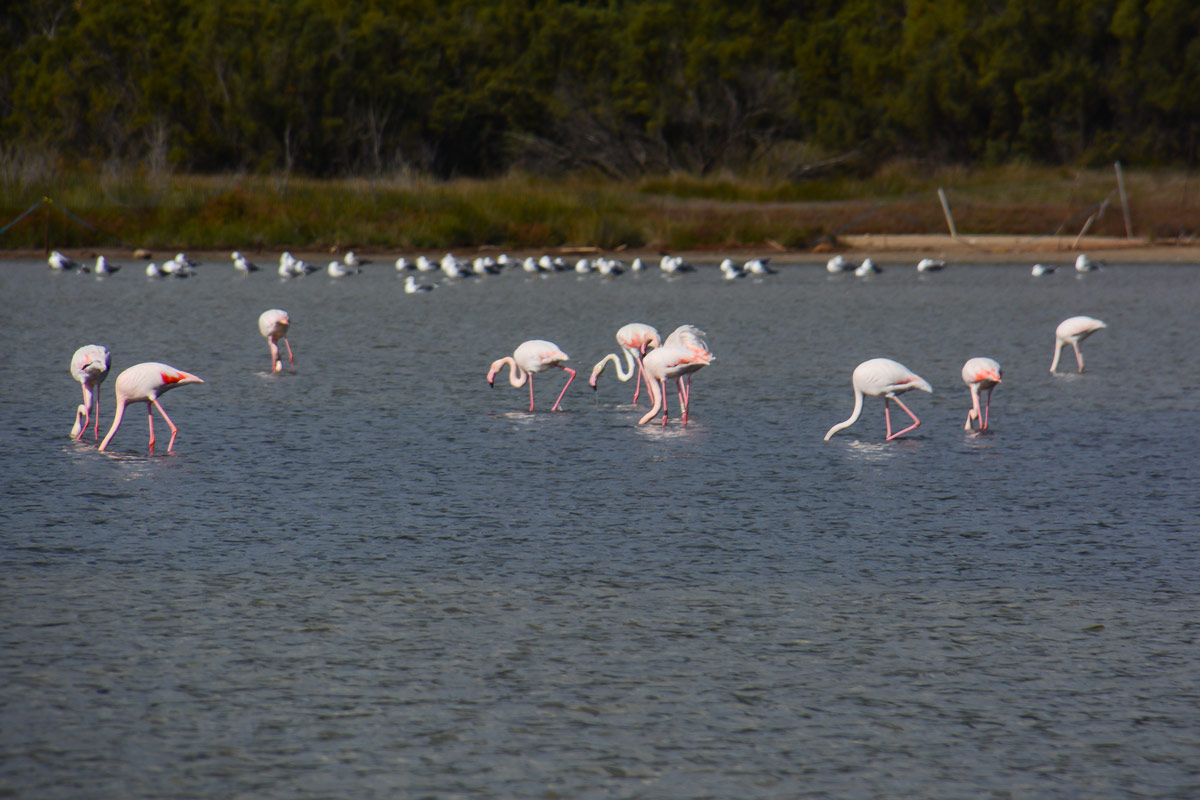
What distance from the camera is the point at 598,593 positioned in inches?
213

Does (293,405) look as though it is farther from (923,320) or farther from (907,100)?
(907,100)

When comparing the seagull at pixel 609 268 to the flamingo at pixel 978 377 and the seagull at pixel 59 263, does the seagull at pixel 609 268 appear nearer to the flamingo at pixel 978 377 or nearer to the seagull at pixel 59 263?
the seagull at pixel 59 263

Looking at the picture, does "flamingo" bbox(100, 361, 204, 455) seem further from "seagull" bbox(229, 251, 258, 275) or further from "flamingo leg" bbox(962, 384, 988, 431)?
"seagull" bbox(229, 251, 258, 275)

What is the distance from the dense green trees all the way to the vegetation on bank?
8.45m

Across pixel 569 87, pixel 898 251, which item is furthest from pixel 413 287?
pixel 569 87

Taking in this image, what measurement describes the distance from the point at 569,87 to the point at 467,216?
699 inches

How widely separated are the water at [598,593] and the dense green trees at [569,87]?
35357mm

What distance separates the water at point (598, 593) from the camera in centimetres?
387

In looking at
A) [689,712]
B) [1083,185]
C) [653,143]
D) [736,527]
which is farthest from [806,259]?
[689,712]

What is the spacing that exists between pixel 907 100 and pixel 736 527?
1733 inches

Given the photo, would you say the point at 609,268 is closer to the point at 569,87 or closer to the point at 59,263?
the point at 59,263

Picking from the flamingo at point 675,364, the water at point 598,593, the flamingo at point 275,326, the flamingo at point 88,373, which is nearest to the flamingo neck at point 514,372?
the water at point 598,593

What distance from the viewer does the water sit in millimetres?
3867

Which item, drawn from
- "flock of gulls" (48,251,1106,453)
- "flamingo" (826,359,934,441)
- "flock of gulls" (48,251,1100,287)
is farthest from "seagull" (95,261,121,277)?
"flamingo" (826,359,934,441)
